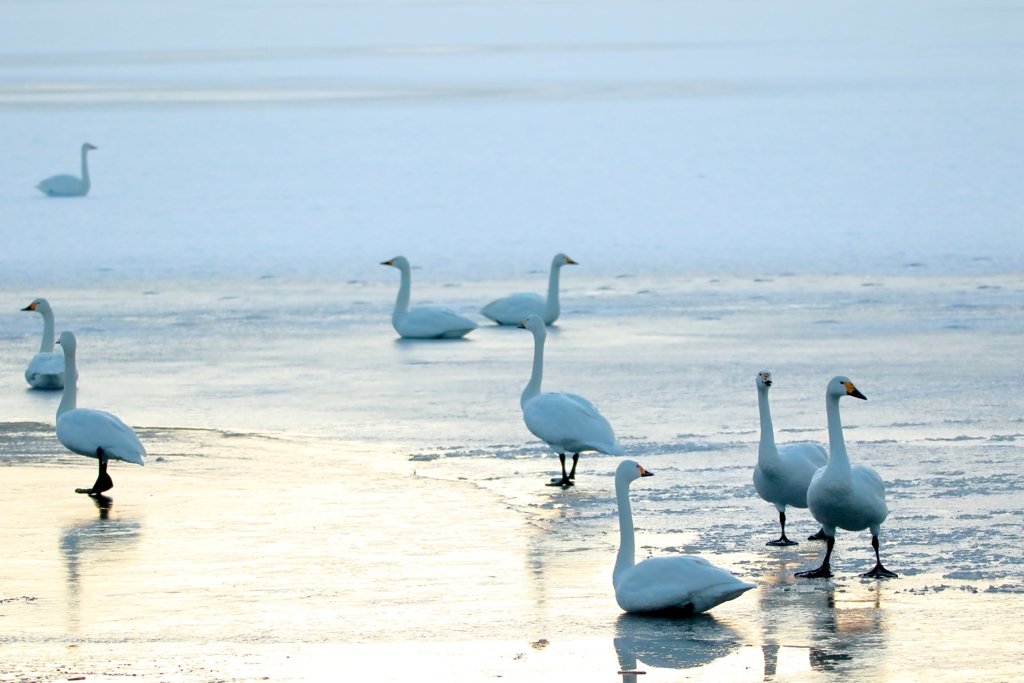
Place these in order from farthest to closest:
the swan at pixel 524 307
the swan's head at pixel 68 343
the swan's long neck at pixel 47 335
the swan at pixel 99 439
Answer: the swan at pixel 524 307 → the swan's long neck at pixel 47 335 → the swan's head at pixel 68 343 → the swan at pixel 99 439

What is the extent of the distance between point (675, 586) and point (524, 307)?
28.4 feet

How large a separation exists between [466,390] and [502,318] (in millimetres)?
3250

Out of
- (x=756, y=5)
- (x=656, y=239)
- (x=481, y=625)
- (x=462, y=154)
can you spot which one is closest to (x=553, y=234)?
(x=656, y=239)

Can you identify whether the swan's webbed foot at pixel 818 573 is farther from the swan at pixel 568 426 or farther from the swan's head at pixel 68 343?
the swan's head at pixel 68 343

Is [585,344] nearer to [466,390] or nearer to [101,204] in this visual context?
[466,390]

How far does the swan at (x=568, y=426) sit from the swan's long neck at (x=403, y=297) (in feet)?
18.3

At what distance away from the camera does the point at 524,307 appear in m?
14.6

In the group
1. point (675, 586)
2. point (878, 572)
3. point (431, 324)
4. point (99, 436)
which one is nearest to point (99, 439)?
point (99, 436)

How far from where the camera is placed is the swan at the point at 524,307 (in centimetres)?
→ 1458

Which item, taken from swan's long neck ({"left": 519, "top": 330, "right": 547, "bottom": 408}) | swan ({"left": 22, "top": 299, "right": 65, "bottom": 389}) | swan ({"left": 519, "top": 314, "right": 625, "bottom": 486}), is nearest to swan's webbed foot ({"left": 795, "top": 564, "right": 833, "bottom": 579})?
swan ({"left": 519, "top": 314, "right": 625, "bottom": 486})

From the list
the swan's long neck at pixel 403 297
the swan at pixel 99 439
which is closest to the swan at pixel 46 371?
the swan at pixel 99 439

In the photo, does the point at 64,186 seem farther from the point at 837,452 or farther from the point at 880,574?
the point at 880,574

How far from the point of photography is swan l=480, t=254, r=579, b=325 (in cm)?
1458

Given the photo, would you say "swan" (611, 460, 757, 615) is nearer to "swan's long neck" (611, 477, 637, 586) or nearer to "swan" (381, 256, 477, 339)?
"swan's long neck" (611, 477, 637, 586)
